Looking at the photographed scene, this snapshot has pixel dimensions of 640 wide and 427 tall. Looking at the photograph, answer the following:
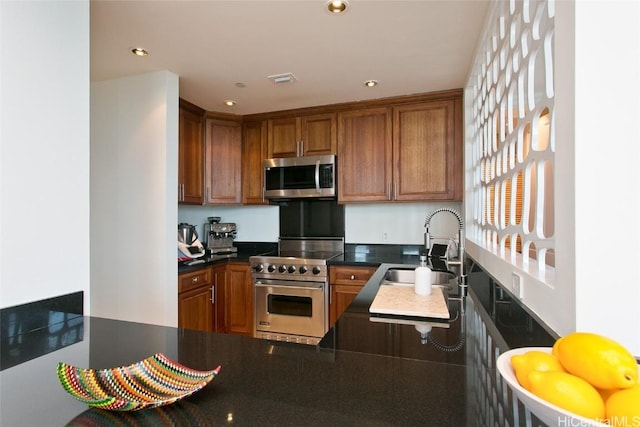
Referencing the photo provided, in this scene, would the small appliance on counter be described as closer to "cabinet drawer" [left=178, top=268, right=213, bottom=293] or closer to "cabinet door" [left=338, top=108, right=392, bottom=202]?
"cabinet drawer" [left=178, top=268, right=213, bottom=293]

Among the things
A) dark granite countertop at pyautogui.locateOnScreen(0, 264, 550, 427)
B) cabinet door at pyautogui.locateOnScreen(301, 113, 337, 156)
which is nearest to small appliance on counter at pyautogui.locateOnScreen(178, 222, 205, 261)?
cabinet door at pyautogui.locateOnScreen(301, 113, 337, 156)

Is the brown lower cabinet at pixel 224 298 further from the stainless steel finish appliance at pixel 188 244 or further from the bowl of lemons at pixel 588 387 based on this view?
the bowl of lemons at pixel 588 387

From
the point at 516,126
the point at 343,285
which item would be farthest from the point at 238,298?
the point at 516,126

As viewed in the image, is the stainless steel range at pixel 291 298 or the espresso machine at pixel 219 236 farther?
the espresso machine at pixel 219 236

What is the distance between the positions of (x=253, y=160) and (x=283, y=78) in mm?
1137

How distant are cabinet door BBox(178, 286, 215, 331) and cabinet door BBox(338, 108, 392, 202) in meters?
1.54

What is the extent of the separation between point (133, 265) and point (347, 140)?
6.92 feet

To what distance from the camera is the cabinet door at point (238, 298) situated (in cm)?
312

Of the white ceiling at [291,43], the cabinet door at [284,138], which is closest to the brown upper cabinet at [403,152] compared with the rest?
the white ceiling at [291,43]

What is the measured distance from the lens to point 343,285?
276 cm

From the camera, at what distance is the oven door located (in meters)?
2.79

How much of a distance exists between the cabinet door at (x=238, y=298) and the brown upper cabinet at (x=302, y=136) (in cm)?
123

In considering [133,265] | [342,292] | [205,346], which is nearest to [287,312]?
[342,292]

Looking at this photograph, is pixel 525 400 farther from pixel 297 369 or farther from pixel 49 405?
pixel 49 405
